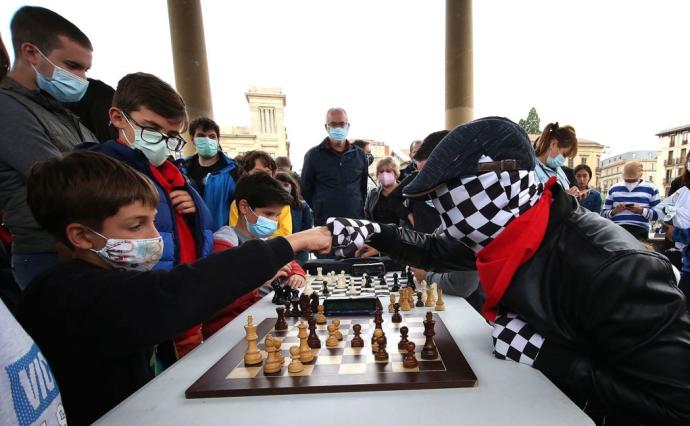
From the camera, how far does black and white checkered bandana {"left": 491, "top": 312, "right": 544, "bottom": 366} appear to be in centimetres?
104

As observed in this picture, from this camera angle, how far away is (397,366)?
1.11 meters

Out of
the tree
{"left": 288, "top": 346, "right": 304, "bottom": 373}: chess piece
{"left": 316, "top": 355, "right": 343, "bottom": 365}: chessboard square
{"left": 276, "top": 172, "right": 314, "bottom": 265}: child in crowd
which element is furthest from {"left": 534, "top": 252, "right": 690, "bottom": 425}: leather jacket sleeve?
the tree

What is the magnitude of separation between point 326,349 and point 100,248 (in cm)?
88

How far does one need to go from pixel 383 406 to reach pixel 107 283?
0.85 m

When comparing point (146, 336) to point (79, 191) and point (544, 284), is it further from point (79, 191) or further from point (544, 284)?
point (544, 284)

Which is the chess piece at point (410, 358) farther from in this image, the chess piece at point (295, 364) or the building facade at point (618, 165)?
the building facade at point (618, 165)

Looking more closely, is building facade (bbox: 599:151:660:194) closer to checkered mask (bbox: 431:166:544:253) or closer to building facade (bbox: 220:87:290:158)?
building facade (bbox: 220:87:290:158)

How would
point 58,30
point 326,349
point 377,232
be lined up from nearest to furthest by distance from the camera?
point 326,349, point 377,232, point 58,30

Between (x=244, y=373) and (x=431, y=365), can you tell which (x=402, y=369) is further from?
(x=244, y=373)

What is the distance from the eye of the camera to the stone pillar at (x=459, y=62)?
6.45m

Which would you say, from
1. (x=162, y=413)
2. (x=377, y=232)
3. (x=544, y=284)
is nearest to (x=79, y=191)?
(x=162, y=413)

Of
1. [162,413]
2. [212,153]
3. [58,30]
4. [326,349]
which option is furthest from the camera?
[212,153]

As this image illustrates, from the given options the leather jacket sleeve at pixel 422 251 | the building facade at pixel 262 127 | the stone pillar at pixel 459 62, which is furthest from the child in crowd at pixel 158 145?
the building facade at pixel 262 127

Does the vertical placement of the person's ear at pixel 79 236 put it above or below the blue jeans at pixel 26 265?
above
